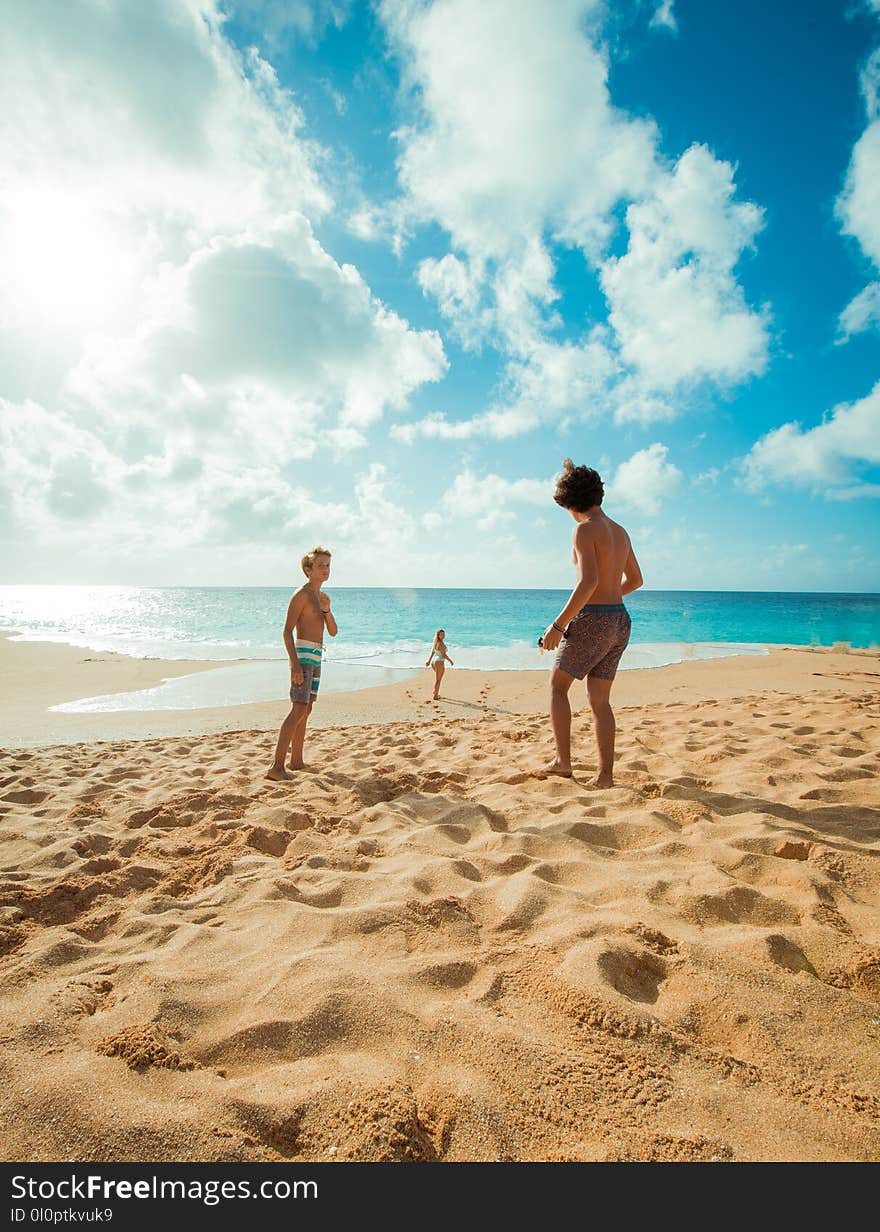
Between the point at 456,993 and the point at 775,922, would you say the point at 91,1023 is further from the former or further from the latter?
the point at 775,922

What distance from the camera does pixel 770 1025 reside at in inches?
65.1

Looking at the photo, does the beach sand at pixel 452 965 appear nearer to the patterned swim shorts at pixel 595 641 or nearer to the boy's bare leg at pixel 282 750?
the boy's bare leg at pixel 282 750

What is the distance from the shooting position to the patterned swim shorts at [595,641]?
3939mm

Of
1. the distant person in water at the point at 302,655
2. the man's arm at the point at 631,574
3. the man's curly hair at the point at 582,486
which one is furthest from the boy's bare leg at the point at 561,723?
the distant person in water at the point at 302,655

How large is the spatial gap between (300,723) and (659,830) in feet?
10.6

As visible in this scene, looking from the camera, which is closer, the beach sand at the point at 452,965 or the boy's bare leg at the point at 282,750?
the beach sand at the point at 452,965

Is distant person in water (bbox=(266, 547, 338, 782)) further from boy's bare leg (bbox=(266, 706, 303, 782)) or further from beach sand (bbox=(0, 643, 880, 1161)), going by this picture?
beach sand (bbox=(0, 643, 880, 1161))

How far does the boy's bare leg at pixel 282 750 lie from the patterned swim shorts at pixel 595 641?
2471 millimetres

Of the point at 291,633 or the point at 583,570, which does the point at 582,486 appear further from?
the point at 291,633

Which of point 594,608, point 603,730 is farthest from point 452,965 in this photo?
point 594,608

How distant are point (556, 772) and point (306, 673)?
2409 mm

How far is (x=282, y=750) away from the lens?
4.86m

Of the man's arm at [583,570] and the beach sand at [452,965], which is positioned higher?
the man's arm at [583,570]
